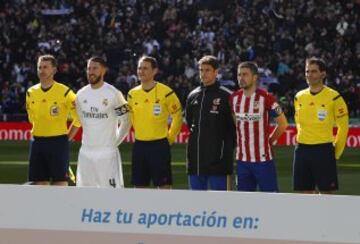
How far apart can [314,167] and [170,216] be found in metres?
3.21

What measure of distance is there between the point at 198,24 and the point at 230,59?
8.88ft

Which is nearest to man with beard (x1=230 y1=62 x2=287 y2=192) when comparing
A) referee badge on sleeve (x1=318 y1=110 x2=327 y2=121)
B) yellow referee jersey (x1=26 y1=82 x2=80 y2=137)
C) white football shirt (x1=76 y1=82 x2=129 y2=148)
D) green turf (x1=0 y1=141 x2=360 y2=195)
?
referee badge on sleeve (x1=318 y1=110 x2=327 y2=121)

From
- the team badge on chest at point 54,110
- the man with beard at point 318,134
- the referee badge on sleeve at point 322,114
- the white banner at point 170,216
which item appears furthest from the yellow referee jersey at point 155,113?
the white banner at point 170,216

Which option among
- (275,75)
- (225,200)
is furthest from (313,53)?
(225,200)

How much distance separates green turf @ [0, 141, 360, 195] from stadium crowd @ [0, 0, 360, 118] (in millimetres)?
3770

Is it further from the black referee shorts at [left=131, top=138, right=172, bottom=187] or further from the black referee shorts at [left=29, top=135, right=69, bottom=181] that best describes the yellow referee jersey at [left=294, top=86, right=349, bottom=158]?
the black referee shorts at [left=29, top=135, right=69, bottom=181]

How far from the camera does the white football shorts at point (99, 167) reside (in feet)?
39.8

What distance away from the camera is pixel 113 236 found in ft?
29.3

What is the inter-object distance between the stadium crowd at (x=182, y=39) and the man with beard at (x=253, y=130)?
637 inches

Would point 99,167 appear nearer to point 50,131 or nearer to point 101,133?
point 101,133

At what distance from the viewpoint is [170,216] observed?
29.4ft

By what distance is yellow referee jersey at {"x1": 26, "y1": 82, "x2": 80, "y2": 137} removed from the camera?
42.2 ft

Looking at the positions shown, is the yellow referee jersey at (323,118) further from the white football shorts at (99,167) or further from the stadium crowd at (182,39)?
the stadium crowd at (182,39)

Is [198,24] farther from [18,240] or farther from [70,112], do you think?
[18,240]
